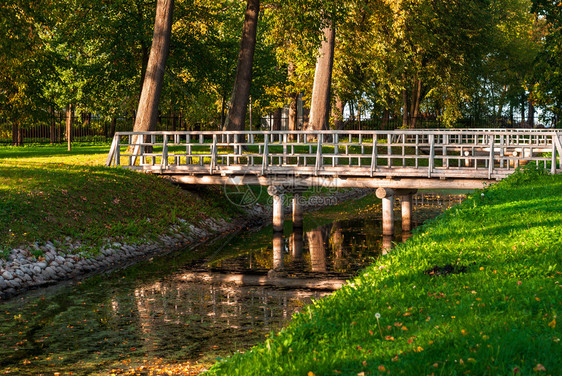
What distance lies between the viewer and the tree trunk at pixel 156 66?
29.5 metres

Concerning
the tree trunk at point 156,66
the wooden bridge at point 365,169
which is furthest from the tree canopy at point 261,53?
the wooden bridge at point 365,169

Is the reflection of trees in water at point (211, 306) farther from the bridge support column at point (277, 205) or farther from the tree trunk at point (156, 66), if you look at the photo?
the tree trunk at point (156, 66)

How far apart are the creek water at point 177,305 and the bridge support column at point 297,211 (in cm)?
260

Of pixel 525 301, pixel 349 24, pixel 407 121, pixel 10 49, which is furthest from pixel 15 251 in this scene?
pixel 407 121

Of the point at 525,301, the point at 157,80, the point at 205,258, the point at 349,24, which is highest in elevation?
the point at 349,24

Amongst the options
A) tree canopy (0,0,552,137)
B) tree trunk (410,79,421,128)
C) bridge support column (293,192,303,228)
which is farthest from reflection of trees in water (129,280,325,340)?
tree trunk (410,79,421,128)

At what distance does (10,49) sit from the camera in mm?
24422

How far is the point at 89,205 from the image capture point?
70.7ft

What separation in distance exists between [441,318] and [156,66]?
24.3m

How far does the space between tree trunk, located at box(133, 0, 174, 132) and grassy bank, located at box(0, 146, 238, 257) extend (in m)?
4.06

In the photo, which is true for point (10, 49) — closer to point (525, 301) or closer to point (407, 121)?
point (525, 301)

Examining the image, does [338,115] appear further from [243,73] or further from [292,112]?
[243,73]

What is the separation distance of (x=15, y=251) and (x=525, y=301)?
13.1 metres

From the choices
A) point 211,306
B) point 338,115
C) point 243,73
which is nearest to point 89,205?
point 211,306
